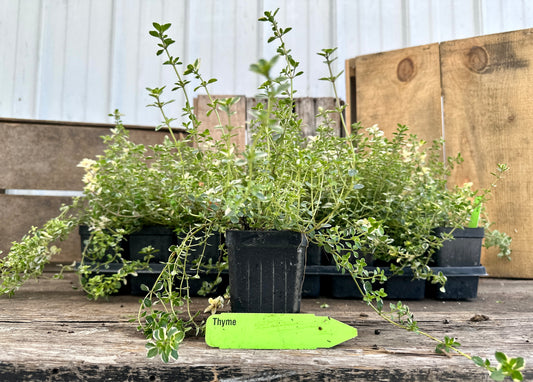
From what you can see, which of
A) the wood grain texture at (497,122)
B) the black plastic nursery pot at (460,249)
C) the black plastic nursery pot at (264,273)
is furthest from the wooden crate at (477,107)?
the black plastic nursery pot at (264,273)

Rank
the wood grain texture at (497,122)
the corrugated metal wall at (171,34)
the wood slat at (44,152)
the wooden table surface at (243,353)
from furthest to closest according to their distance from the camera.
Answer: the corrugated metal wall at (171,34)
the wood slat at (44,152)
the wood grain texture at (497,122)
the wooden table surface at (243,353)

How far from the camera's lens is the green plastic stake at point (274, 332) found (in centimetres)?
60

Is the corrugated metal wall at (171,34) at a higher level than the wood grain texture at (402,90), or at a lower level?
higher

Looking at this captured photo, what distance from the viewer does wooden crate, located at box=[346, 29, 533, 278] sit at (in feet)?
5.10

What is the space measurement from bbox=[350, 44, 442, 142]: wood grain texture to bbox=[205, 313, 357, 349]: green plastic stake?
1.33 meters

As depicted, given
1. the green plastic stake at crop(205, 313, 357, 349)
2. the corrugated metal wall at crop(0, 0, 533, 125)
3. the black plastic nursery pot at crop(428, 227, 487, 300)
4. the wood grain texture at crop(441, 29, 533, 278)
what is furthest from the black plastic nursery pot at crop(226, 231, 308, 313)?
the corrugated metal wall at crop(0, 0, 533, 125)

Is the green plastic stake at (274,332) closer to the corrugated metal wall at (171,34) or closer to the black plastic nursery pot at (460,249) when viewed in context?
the black plastic nursery pot at (460,249)

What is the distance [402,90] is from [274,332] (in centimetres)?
149

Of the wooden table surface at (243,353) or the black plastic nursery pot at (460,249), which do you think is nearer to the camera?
the wooden table surface at (243,353)

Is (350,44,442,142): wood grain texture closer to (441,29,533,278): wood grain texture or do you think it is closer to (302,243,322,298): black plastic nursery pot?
(441,29,533,278): wood grain texture

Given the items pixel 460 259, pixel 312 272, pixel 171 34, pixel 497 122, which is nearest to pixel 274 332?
pixel 312 272

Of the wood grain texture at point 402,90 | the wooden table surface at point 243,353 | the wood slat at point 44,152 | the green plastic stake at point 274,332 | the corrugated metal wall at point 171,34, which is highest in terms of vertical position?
the corrugated metal wall at point 171,34

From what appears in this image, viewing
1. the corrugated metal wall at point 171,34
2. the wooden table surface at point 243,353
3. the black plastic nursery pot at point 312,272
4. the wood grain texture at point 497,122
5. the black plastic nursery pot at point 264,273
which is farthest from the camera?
the corrugated metal wall at point 171,34

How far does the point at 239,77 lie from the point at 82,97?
3.36 feet
